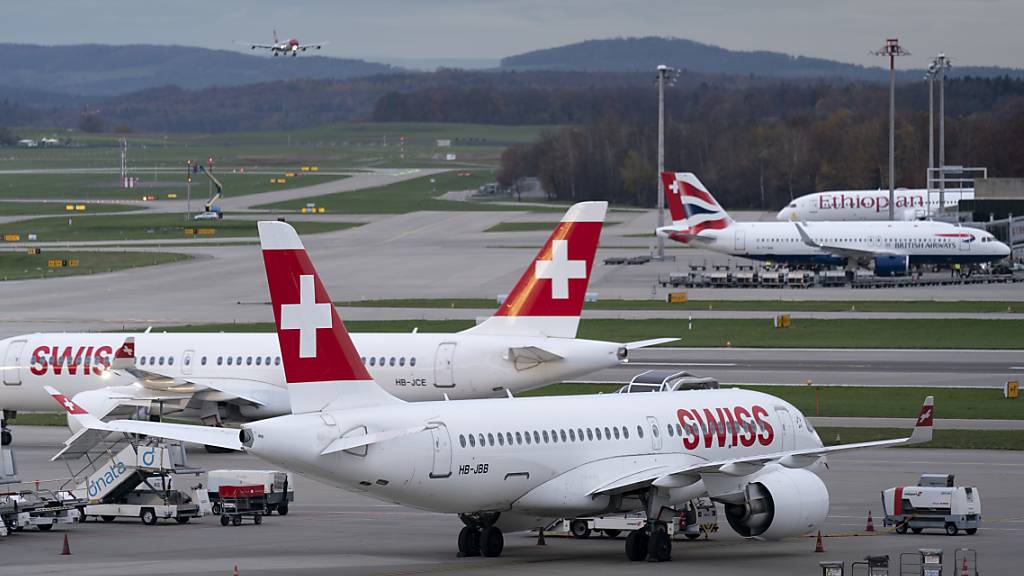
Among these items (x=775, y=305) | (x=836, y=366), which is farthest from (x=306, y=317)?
(x=775, y=305)

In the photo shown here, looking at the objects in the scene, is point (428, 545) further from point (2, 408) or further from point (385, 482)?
point (2, 408)

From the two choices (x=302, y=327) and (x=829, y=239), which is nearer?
(x=302, y=327)

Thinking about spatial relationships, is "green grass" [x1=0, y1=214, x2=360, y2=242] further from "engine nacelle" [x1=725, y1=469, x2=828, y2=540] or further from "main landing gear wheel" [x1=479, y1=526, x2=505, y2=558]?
"engine nacelle" [x1=725, y1=469, x2=828, y2=540]

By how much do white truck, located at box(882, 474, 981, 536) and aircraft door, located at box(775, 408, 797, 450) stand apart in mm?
2390

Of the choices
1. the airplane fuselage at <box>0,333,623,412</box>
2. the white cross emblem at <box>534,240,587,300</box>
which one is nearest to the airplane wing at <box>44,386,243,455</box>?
the white cross emblem at <box>534,240,587,300</box>

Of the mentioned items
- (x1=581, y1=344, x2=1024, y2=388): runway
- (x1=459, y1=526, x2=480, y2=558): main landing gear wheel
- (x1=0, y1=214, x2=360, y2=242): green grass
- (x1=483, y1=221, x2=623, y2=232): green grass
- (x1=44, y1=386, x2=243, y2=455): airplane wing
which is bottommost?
(x1=581, y1=344, x2=1024, y2=388): runway

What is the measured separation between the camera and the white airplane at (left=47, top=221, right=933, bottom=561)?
96.8 ft

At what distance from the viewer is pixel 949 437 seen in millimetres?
49156

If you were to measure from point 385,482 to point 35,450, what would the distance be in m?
23.6

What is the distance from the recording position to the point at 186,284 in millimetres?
106188

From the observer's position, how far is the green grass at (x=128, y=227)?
152 m

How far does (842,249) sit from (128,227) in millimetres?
80127

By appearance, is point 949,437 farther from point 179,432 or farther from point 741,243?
point 741,243

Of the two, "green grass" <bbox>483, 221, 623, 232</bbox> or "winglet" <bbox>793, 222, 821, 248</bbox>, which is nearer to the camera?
"winglet" <bbox>793, 222, 821, 248</bbox>
